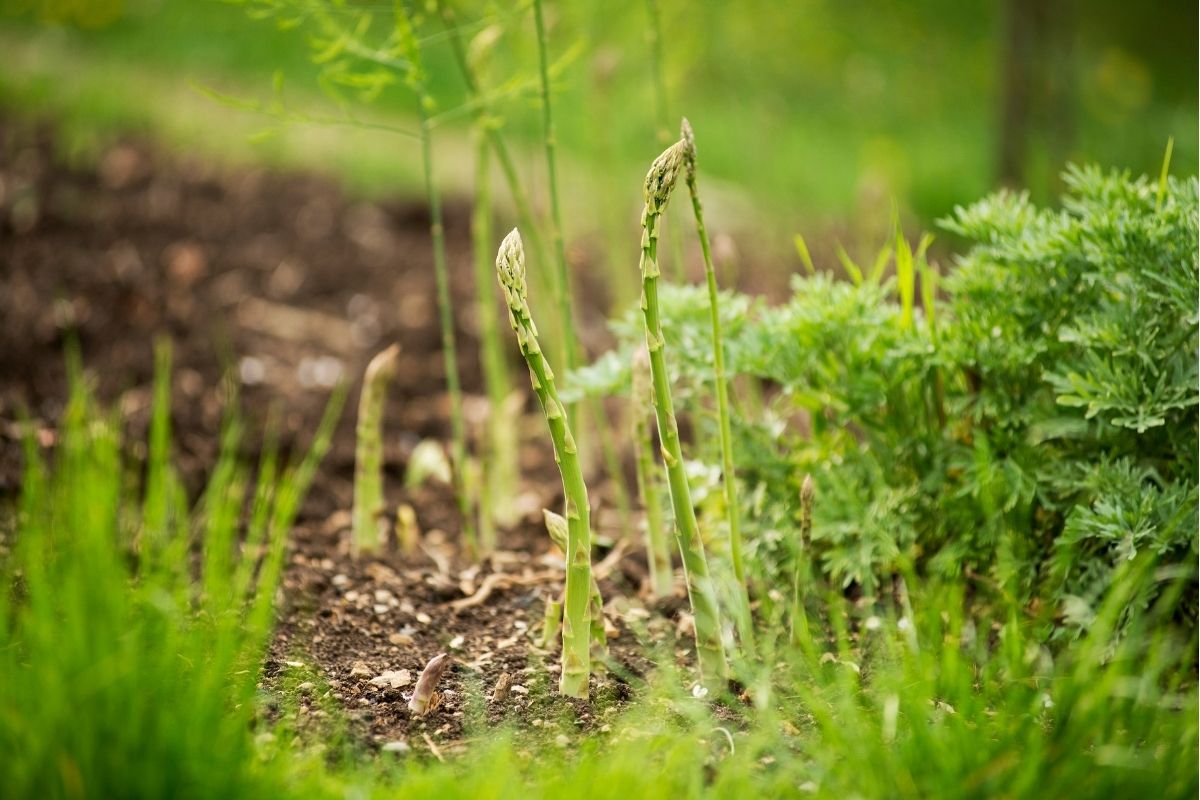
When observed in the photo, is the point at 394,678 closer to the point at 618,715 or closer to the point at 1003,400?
the point at 618,715

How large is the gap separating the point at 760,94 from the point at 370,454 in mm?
5348

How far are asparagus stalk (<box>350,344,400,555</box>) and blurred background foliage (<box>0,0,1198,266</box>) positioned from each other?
3.77ft

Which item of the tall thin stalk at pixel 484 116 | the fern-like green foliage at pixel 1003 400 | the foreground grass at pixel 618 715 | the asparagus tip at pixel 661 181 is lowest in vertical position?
the foreground grass at pixel 618 715

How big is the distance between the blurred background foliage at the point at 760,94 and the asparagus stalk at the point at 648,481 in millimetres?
1273

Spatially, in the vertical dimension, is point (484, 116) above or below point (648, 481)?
above

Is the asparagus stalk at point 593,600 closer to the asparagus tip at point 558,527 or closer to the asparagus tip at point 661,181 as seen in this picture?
the asparagus tip at point 558,527

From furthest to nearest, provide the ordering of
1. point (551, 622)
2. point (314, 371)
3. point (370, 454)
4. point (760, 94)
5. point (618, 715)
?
point (760, 94) → point (314, 371) → point (370, 454) → point (551, 622) → point (618, 715)

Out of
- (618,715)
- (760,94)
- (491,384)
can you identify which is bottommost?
(618,715)

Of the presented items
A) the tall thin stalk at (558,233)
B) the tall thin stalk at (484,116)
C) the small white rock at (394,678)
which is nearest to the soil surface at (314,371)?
the small white rock at (394,678)

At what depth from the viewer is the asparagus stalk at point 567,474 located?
1.48 metres

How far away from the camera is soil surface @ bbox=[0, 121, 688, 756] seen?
179 cm

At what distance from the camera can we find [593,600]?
173 cm

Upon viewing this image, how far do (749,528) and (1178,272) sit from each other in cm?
87

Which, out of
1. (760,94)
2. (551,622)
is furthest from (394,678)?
(760,94)
